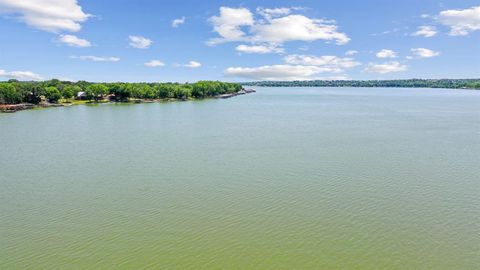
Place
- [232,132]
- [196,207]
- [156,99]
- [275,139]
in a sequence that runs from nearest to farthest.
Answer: [196,207] < [275,139] < [232,132] < [156,99]

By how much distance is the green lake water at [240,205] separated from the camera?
10281 millimetres

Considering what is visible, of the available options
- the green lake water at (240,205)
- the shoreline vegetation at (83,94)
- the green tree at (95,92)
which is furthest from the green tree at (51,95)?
the green lake water at (240,205)

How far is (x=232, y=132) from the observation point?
33.9 m

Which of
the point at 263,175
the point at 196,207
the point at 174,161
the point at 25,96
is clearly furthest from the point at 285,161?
the point at 25,96

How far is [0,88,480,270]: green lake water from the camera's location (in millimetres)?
10281

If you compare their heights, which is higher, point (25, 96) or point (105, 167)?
point (25, 96)

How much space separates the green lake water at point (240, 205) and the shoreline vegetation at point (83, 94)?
134 feet

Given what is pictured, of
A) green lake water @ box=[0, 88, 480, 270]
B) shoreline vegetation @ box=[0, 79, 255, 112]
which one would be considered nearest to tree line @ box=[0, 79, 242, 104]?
shoreline vegetation @ box=[0, 79, 255, 112]

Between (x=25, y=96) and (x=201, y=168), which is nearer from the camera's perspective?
(x=201, y=168)

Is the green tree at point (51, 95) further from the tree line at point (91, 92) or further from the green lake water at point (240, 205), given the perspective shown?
the green lake water at point (240, 205)

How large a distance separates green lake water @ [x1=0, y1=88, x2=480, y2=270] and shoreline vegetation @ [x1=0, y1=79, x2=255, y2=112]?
4096 centimetres

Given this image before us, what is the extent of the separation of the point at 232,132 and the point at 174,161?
12.9 metres

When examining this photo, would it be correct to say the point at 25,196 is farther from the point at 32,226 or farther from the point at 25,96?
the point at 25,96

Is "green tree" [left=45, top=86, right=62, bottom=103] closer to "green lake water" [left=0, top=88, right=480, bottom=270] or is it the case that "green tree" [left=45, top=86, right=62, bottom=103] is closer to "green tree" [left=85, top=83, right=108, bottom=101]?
"green tree" [left=85, top=83, right=108, bottom=101]
